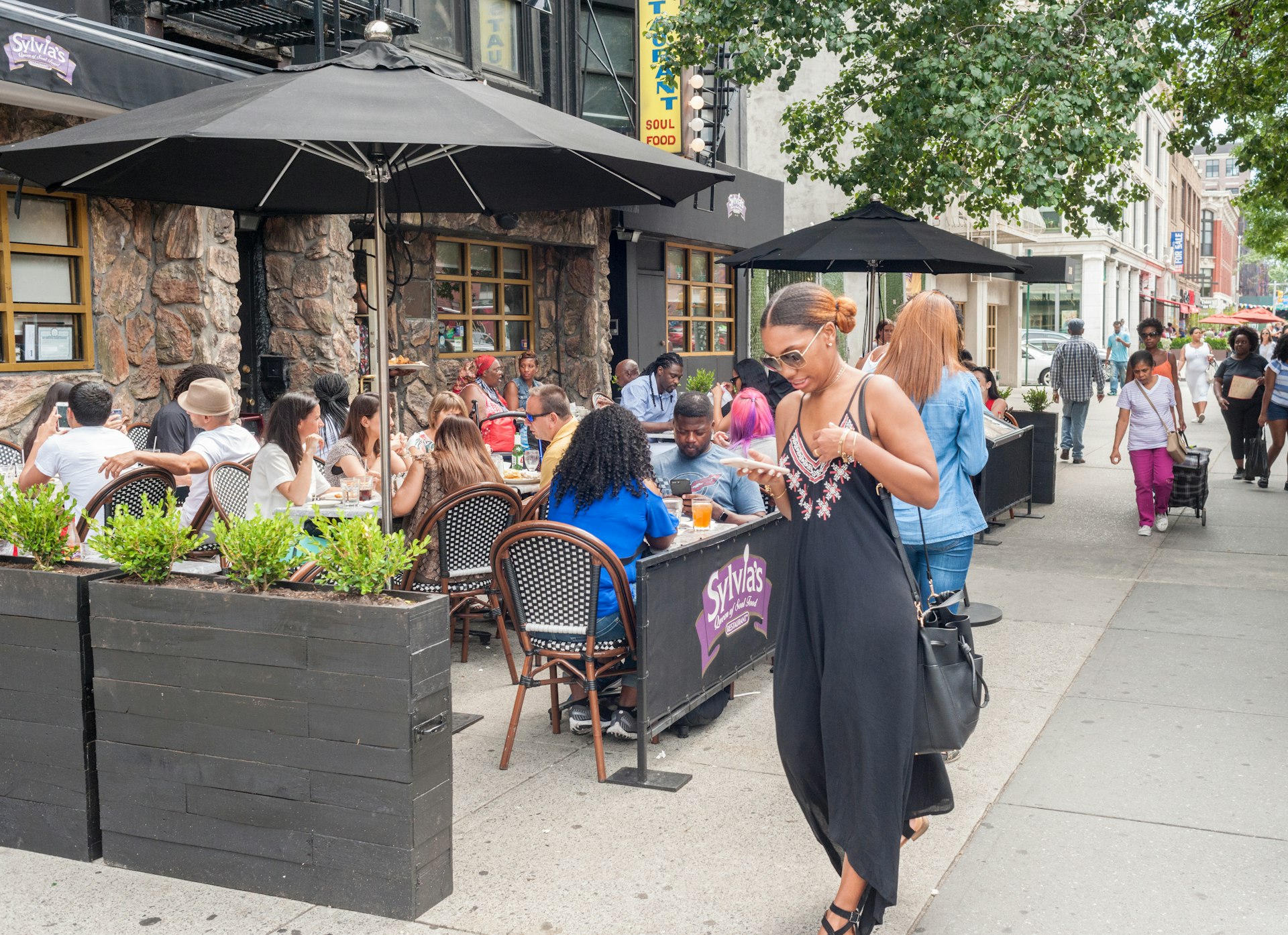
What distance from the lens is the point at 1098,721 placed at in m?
5.45

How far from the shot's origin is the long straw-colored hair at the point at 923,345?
4703 mm

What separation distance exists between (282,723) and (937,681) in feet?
6.24

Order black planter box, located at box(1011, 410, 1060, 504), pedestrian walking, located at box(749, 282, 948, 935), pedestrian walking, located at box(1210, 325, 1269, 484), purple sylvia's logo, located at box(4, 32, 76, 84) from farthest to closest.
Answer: pedestrian walking, located at box(1210, 325, 1269, 484), black planter box, located at box(1011, 410, 1060, 504), purple sylvia's logo, located at box(4, 32, 76, 84), pedestrian walking, located at box(749, 282, 948, 935)

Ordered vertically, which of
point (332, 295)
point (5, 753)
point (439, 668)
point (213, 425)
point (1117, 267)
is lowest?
point (5, 753)

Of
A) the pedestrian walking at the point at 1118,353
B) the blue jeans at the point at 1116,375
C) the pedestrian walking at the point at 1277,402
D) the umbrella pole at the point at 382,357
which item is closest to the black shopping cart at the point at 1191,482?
the pedestrian walking at the point at 1277,402

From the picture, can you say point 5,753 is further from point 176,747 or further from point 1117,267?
point 1117,267

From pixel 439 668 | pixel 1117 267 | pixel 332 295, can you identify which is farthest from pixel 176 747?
pixel 1117 267

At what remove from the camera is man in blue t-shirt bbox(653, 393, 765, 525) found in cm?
630

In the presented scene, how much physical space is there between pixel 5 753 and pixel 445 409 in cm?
402

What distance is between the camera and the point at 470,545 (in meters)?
6.08

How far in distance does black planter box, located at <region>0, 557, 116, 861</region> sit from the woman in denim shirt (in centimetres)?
299

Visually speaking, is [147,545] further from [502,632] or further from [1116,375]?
[1116,375]

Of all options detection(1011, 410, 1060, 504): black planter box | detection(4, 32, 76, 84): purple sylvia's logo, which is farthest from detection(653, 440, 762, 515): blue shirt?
detection(1011, 410, 1060, 504): black planter box

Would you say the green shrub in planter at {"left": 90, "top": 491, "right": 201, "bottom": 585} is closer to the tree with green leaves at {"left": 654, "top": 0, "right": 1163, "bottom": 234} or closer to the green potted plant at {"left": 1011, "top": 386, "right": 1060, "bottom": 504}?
the tree with green leaves at {"left": 654, "top": 0, "right": 1163, "bottom": 234}
